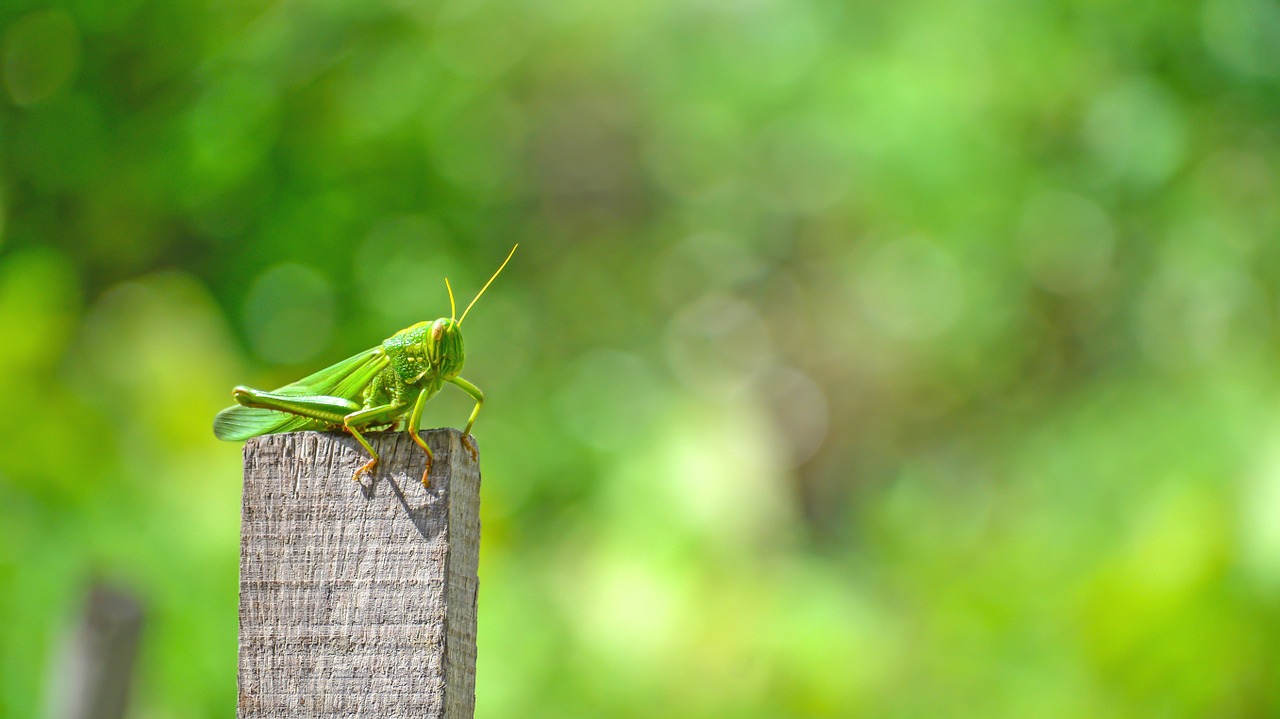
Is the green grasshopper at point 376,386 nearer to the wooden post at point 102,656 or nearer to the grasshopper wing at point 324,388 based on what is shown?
the grasshopper wing at point 324,388

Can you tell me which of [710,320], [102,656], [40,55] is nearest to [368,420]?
[102,656]

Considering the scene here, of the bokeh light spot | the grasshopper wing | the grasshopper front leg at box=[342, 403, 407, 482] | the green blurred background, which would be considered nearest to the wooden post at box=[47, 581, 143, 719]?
the green blurred background

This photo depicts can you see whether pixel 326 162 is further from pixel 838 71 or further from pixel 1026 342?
pixel 1026 342

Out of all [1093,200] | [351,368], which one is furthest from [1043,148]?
[351,368]

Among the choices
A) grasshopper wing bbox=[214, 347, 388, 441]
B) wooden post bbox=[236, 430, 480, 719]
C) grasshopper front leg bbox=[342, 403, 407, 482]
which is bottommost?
wooden post bbox=[236, 430, 480, 719]

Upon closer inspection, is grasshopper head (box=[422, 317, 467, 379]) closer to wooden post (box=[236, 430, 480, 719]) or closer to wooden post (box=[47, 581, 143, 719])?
wooden post (box=[236, 430, 480, 719])

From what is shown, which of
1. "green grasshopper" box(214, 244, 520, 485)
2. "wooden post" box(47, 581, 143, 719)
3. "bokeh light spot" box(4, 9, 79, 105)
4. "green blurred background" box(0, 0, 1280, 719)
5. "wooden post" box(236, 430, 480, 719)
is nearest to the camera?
"wooden post" box(236, 430, 480, 719)

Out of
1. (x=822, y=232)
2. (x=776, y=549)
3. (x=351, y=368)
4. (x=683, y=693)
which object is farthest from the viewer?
(x=822, y=232)
